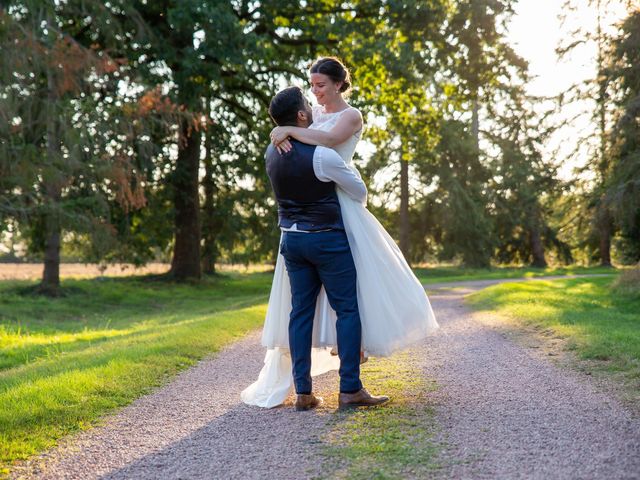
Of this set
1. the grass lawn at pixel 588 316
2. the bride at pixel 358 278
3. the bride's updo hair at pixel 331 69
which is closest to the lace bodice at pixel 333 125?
the bride at pixel 358 278

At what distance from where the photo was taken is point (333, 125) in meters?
4.50

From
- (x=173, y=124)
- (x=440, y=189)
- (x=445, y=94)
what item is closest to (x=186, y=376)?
(x=173, y=124)

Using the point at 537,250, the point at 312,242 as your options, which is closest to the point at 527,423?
the point at 312,242

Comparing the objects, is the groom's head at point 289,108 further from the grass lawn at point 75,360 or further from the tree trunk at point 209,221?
the tree trunk at point 209,221

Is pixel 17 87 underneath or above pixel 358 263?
above

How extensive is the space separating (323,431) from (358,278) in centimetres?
108

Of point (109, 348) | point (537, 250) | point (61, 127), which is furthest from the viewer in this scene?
point (537, 250)

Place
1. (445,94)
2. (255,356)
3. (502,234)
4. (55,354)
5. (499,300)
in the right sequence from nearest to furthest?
(255,356), (55,354), (499,300), (445,94), (502,234)

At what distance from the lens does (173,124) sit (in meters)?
16.2

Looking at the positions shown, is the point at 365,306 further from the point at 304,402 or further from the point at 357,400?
the point at 304,402

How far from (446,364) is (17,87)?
8.81 m

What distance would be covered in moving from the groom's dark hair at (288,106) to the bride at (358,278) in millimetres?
106

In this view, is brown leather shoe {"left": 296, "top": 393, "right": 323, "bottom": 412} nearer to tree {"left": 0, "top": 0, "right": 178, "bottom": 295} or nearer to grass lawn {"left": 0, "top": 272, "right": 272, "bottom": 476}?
grass lawn {"left": 0, "top": 272, "right": 272, "bottom": 476}

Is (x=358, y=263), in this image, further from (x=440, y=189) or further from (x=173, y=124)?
(x=440, y=189)
